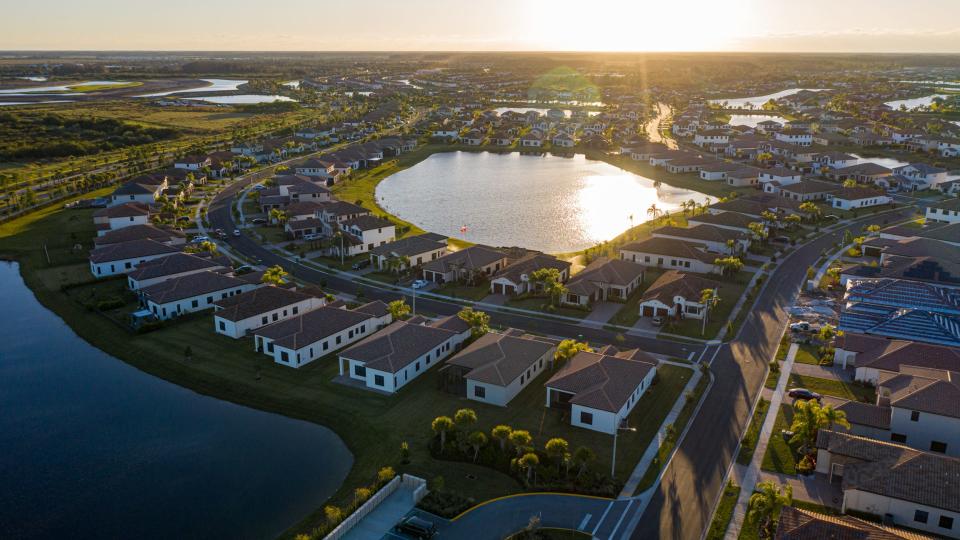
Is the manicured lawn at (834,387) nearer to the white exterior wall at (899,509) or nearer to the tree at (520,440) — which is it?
the white exterior wall at (899,509)

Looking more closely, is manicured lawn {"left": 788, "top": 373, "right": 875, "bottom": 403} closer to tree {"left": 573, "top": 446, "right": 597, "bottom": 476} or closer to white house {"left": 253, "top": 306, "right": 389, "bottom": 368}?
tree {"left": 573, "top": 446, "right": 597, "bottom": 476}

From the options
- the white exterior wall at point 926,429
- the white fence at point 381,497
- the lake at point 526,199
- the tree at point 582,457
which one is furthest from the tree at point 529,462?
the lake at point 526,199

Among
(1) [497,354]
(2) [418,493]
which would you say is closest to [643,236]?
(1) [497,354]

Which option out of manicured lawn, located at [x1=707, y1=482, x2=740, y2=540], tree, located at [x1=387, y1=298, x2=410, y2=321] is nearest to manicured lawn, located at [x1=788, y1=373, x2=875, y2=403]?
manicured lawn, located at [x1=707, y1=482, x2=740, y2=540]

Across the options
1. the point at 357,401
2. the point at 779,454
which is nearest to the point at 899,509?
the point at 779,454

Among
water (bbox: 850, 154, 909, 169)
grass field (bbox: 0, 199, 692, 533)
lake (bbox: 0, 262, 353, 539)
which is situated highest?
water (bbox: 850, 154, 909, 169)

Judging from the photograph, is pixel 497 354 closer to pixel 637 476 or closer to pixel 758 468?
pixel 637 476
